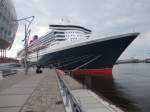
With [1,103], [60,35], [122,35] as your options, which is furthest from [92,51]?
[1,103]

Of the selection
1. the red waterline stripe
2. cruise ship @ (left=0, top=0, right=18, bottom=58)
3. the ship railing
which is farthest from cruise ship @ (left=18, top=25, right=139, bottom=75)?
the ship railing

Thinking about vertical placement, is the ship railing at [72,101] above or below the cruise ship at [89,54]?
below

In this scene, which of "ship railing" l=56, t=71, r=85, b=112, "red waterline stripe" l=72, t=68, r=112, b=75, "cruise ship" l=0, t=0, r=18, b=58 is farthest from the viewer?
"red waterline stripe" l=72, t=68, r=112, b=75

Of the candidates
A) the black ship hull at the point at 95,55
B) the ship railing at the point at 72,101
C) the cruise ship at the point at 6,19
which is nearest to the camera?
the ship railing at the point at 72,101

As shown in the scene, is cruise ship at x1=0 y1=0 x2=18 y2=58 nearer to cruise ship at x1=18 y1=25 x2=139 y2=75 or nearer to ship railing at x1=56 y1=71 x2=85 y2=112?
cruise ship at x1=18 y1=25 x2=139 y2=75

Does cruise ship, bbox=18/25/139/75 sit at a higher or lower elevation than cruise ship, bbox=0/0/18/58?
lower

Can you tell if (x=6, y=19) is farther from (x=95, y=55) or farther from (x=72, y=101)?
(x=72, y=101)

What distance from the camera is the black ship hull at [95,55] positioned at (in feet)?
128

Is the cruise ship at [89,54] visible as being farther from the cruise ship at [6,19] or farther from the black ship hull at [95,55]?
the cruise ship at [6,19]

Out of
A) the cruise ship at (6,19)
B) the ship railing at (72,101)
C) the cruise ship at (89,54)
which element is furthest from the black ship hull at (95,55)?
the ship railing at (72,101)

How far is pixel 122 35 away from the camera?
125 ft

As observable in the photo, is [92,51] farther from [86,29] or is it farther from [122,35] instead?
[86,29]

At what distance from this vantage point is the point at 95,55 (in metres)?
40.4

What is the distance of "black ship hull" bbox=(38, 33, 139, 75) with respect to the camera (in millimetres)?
38875
